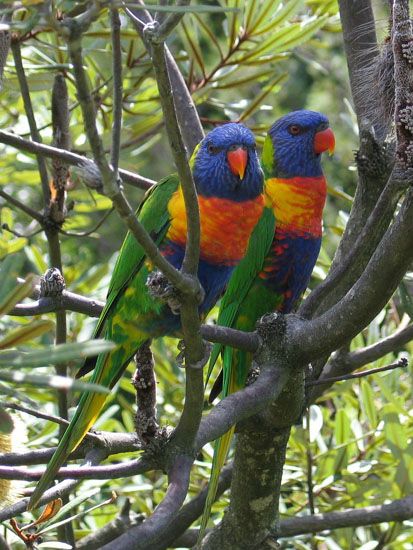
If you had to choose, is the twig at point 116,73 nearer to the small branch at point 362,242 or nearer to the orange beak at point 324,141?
the small branch at point 362,242

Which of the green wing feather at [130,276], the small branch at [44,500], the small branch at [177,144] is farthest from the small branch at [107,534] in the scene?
the small branch at [177,144]

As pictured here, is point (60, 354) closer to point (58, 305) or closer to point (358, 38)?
point (58, 305)

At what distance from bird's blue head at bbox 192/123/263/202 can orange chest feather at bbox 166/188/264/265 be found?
3 cm

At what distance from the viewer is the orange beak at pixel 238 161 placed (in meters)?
1.84

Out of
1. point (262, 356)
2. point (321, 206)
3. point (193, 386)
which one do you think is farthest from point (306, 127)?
point (193, 386)

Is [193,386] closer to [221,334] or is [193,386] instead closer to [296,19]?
[221,334]

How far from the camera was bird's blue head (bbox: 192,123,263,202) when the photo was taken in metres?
1.83

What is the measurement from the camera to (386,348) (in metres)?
1.91

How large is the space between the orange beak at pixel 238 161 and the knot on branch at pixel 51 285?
62cm

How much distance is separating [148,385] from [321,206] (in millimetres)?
978

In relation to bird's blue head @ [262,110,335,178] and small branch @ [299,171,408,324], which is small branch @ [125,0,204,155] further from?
small branch @ [299,171,408,324]

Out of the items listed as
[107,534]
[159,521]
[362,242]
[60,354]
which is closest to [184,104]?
[362,242]

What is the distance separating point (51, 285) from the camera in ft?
4.42

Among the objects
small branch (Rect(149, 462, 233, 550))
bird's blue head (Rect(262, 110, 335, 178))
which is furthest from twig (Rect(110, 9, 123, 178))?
bird's blue head (Rect(262, 110, 335, 178))
